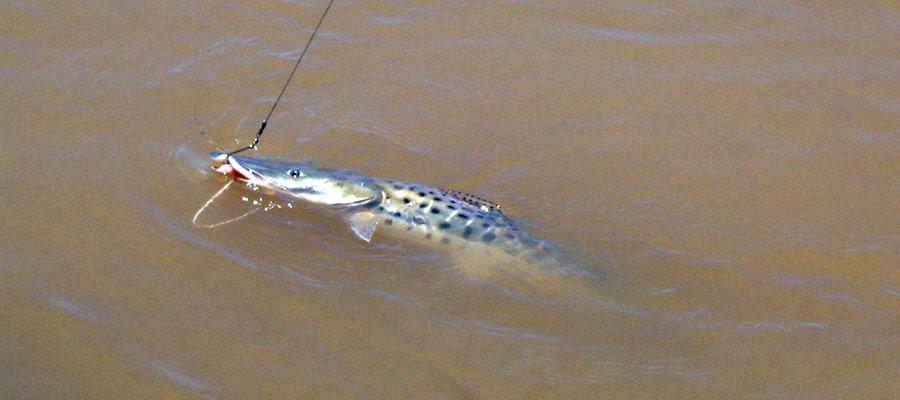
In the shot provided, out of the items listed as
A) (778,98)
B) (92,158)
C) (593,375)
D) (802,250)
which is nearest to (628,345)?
Result: (593,375)

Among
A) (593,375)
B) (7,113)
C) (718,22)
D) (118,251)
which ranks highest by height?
(718,22)

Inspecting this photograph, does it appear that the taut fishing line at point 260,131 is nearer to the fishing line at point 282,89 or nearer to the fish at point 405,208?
the fishing line at point 282,89

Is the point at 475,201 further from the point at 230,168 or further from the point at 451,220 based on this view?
the point at 230,168

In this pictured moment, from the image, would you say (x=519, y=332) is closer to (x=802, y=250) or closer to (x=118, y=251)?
(x=802, y=250)

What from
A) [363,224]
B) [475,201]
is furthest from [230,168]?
[475,201]

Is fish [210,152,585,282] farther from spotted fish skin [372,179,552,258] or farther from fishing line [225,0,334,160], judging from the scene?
fishing line [225,0,334,160]

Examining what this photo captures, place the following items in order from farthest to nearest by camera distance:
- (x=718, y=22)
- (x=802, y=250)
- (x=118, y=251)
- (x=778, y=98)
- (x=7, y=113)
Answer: (x=718, y=22) → (x=778, y=98) → (x=7, y=113) → (x=802, y=250) → (x=118, y=251)
